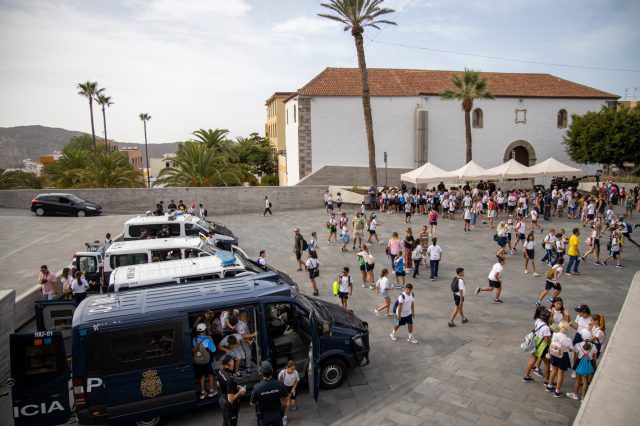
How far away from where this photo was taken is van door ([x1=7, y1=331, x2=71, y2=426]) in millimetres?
6934

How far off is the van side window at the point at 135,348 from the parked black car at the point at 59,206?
23.2m

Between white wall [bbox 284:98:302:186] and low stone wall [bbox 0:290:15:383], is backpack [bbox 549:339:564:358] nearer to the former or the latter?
low stone wall [bbox 0:290:15:383]

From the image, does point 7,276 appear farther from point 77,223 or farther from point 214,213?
point 214,213

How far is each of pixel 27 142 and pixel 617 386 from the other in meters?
210

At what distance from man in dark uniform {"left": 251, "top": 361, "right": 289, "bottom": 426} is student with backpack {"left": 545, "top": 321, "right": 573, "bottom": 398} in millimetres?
4873

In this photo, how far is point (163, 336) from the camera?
7.46 m

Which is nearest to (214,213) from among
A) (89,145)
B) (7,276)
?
(7,276)

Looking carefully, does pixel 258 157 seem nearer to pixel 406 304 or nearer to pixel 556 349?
pixel 406 304

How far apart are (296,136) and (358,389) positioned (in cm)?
3151

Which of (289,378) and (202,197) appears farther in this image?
(202,197)

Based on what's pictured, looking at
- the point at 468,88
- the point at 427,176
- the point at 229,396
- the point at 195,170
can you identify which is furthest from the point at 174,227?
the point at 468,88

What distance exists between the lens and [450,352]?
10062 mm

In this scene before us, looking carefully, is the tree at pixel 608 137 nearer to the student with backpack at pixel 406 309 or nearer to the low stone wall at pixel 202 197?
the low stone wall at pixel 202 197

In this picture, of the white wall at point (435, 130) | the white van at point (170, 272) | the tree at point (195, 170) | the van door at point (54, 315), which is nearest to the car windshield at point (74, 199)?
the tree at point (195, 170)
